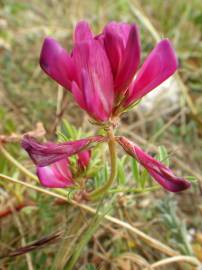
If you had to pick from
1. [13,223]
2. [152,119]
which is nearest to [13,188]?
[13,223]

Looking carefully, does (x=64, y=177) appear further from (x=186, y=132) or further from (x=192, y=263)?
(x=186, y=132)

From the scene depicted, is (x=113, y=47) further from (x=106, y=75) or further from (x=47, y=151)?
(x=47, y=151)

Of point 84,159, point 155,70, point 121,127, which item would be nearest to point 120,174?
point 84,159

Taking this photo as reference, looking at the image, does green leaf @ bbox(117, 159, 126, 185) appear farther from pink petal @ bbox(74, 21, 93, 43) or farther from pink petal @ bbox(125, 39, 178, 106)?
pink petal @ bbox(74, 21, 93, 43)

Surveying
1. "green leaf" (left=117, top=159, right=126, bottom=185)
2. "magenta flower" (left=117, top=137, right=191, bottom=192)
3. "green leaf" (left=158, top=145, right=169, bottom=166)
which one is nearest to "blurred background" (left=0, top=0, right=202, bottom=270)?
"green leaf" (left=158, top=145, right=169, bottom=166)

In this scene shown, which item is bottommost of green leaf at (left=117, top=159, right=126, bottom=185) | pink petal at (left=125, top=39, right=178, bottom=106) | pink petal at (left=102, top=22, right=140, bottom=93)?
green leaf at (left=117, top=159, right=126, bottom=185)

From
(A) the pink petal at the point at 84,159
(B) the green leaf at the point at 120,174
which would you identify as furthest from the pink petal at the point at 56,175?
(B) the green leaf at the point at 120,174

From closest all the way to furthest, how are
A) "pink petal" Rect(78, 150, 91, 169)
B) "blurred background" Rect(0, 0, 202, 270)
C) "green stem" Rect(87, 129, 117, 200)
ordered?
1. "green stem" Rect(87, 129, 117, 200)
2. "pink petal" Rect(78, 150, 91, 169)
3. "blurred background" Rect(0, 0, 202, 270)
